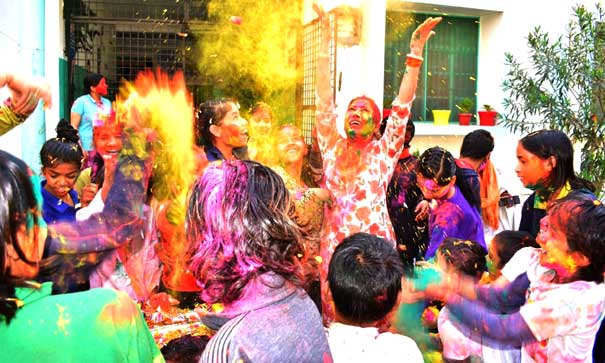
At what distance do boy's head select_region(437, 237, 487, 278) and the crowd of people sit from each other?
1 centimetres

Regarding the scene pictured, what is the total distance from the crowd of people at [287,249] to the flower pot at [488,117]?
4138 mm

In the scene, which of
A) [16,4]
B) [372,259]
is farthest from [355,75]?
[372,259]

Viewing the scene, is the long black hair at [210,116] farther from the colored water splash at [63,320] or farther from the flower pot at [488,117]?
the flower pot at [488,117]

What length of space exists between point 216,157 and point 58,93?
13.8ft

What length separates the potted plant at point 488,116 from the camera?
9555 millimetres

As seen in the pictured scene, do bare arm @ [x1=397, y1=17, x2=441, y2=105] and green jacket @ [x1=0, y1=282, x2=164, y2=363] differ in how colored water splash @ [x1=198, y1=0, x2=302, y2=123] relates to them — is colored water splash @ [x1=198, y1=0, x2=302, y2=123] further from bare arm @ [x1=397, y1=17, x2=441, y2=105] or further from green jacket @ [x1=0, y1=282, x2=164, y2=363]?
green jacket @ [x1=0, y1=282, x2=164, y2=363]

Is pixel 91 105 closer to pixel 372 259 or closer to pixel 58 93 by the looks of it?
pixel 58 93

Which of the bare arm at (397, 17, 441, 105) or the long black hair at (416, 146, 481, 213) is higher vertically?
the bare arm at (397, 17, 441, 105)

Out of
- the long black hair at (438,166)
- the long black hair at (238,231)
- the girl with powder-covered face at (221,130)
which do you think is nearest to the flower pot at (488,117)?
the long black hair at (438,166)

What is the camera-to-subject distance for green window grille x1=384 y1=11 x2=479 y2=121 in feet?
31.0

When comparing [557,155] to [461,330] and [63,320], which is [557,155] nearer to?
[461,330]

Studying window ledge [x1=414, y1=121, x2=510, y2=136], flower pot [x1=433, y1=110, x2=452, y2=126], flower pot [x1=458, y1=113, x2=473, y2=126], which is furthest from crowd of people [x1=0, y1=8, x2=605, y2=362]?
flower pot [x1=458, y1=113, x2=473, y2=126]

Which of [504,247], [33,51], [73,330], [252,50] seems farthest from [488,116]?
[73,330]

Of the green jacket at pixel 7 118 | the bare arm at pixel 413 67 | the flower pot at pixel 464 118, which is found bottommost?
the green jacket at pixel 7 118
